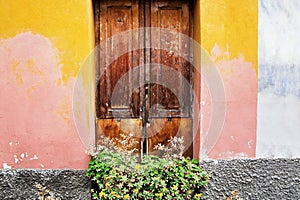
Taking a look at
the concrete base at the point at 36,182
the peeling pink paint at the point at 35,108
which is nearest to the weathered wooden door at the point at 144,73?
the peeling pink paint at the point at 35,108

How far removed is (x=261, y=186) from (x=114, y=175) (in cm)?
173

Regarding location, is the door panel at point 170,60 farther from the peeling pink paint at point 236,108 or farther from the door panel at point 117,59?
the peeling pink paint at point 236,108

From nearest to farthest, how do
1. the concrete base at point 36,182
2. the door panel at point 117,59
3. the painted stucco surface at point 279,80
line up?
the concrete base at point 36,182, the painted stucco surface at point 279,80, the door panel at point 117,59

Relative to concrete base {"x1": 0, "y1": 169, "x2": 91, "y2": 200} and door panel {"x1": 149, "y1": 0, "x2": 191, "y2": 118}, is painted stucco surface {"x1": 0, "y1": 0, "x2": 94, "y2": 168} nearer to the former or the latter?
concrete base {"x1": 0, "y1": 169, "x2": 91, "y2": 200}

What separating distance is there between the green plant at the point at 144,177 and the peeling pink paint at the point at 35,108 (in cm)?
28

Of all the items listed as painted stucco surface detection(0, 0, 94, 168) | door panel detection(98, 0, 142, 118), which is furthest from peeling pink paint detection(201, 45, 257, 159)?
painted stucco surface detection(0, 0, 94, 168)

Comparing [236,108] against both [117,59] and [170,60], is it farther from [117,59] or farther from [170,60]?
[117,59]

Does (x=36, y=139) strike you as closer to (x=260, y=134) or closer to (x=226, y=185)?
(x=226, y=185)

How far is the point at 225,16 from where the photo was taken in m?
3.72

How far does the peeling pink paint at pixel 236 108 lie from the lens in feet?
12.3

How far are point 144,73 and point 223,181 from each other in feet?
5.22

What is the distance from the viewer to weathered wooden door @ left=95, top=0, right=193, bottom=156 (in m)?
4.01

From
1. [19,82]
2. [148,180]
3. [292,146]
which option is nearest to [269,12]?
[292,146]

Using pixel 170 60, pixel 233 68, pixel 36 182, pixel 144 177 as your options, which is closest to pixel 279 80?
pixel 233 68
